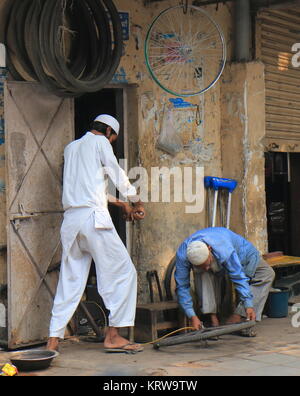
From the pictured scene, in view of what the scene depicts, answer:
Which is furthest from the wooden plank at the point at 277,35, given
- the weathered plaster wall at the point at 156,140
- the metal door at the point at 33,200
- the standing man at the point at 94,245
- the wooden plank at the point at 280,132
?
Result: the standing man at the point at 94,245

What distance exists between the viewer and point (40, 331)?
7.27m

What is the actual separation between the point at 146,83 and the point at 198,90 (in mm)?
676

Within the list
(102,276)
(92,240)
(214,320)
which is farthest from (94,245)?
(214,320)

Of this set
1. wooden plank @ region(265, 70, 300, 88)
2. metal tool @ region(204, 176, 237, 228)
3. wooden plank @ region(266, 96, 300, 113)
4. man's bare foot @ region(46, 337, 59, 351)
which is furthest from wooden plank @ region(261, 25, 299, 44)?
man's bare foot @ region(46, 337, 59, 351)

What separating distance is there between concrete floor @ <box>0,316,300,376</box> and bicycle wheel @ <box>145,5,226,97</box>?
8.80 ft

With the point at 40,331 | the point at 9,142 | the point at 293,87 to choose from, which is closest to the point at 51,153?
the point at 9,142

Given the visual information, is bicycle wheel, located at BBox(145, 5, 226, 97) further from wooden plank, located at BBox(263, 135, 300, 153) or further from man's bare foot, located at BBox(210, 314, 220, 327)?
man's bare foot, located at BBox(210, 314, 220, 327)

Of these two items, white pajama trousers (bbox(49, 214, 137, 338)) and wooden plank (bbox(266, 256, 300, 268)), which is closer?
white pajama trousers (bbox(49, 214, 137, 338))

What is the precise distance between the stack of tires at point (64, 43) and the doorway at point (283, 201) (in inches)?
128

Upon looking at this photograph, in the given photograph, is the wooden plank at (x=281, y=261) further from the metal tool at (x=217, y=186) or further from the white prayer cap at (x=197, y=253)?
the white prayer cap at (x=197, y=253)

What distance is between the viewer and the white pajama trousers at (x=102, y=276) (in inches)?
269

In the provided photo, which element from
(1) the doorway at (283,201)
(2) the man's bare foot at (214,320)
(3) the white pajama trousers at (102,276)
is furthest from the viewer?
(1) the doorway at (283,201)

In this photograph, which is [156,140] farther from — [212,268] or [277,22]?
[277,22]

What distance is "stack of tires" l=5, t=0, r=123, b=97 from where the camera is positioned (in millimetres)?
6879
